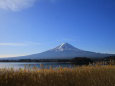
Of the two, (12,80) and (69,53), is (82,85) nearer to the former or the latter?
(12,80)

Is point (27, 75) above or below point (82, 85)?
above

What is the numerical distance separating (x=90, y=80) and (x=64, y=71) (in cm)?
152

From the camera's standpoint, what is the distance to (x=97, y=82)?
688 cm

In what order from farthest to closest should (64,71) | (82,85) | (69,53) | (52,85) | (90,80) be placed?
1. (69,53)
2. (64,71)
3. (90,80)
4. (82,85)
5. (52,85)

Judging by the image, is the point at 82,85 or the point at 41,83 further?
the point at 82,85

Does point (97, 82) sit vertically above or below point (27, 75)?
below

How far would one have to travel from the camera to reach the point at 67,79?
6.80m

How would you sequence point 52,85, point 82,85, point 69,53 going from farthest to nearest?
point 69,53, point 82,85, point 52,85

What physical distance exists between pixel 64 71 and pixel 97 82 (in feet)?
6.15

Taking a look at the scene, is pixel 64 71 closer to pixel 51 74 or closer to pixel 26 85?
pixel 51 74

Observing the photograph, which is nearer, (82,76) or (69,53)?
(82,76)

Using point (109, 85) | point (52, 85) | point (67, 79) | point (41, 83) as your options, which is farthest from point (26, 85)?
point (109, 85)

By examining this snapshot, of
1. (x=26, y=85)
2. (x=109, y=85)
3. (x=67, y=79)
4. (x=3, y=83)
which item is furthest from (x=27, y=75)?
(x=109, y=85)

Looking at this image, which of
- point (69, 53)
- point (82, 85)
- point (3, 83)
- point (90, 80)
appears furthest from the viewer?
point (69, 53)
